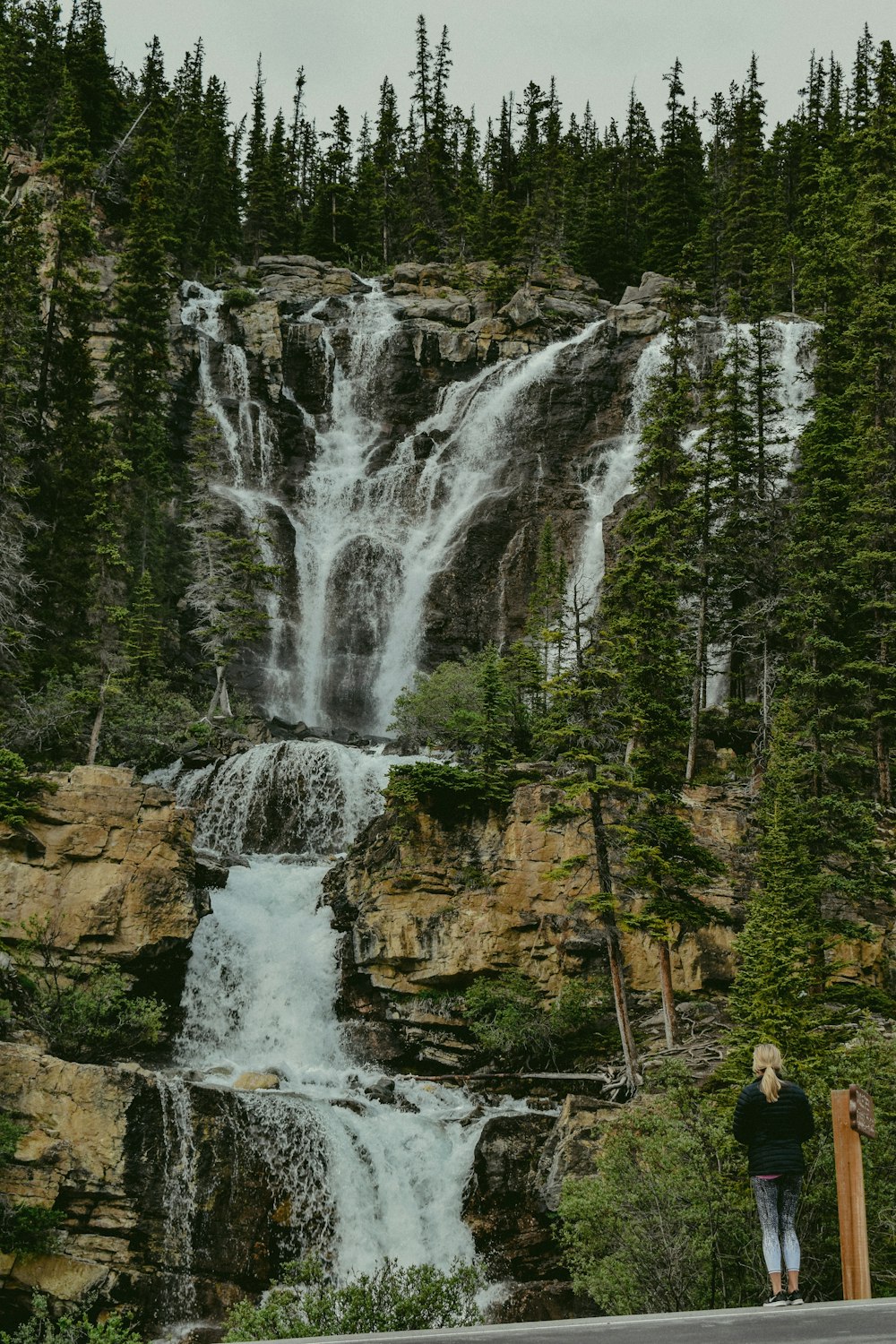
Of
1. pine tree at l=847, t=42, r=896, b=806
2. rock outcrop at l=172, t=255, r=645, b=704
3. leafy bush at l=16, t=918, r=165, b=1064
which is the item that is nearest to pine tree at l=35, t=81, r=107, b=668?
rock outcrop at l=172, t=255, r=645, b=704

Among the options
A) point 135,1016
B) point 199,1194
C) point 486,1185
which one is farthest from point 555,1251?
point 135,1016

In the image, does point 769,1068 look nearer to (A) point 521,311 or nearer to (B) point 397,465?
(B) point 397,465

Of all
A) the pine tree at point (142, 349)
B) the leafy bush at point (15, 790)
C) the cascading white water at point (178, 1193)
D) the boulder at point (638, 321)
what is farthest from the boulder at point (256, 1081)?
the boulder at point (638, 321)

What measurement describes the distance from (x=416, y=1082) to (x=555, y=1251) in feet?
16.4

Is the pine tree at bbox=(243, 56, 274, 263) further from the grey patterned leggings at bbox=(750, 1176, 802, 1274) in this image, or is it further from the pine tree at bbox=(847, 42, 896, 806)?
the grey patterned leggings at bbox=(750, 1176, 802, 1274)

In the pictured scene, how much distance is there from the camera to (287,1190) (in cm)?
2000

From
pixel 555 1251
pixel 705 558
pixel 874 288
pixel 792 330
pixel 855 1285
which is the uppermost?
pixel 792 330

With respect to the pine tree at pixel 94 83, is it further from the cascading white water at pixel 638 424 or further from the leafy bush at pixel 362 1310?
the leafy bush at pixel 362 1310

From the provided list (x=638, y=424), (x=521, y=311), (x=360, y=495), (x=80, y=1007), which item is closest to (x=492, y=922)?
(x=80, y=1007)

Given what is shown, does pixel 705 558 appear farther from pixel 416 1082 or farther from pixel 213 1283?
pixel 213 1283

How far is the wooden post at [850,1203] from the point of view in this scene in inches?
291

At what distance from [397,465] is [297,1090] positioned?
112 ft

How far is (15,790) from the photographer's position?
24500mm

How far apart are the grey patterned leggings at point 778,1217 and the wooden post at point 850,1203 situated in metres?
1.39
